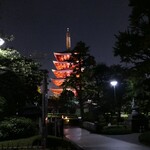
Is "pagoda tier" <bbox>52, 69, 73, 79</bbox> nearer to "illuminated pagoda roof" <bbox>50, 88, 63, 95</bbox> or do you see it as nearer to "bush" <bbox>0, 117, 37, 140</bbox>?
"illuminated pagoda roof" <bbox>50, 88, 63, 95</bbox>

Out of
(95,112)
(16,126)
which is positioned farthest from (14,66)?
(95,112)

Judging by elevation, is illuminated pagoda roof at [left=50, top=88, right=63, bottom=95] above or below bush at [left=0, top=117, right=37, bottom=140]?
above

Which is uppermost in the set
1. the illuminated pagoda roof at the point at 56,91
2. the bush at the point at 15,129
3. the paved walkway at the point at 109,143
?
the illuminated pagoda roof at the point at 56,91

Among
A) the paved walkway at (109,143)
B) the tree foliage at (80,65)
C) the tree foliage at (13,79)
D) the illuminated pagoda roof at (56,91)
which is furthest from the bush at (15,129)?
the illuminated pagoda roof at (56,91)

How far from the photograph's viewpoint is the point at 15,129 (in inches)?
952

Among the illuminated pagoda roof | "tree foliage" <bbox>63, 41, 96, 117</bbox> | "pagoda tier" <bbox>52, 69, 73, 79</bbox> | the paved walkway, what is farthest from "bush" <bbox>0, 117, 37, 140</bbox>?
the illuminated pagoda roof

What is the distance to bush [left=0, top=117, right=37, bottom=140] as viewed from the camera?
2369 cm

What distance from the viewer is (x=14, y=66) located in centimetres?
3047

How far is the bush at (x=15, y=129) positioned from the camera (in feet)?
77.7

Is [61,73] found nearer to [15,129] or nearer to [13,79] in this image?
[13,79]

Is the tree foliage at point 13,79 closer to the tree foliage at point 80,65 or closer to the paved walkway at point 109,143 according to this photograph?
the paved walkway at point 109,143

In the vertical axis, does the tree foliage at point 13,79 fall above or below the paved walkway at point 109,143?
above

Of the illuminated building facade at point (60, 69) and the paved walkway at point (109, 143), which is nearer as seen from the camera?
the paved walkway at point (109, 143)

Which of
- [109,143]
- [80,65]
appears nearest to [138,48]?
[109,143]
